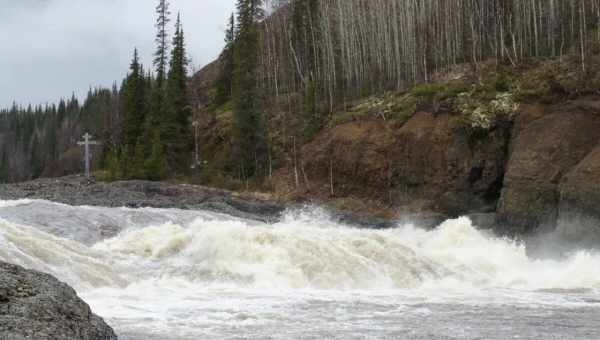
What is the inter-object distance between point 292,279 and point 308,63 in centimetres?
4116

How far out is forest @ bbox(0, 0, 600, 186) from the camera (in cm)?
4578

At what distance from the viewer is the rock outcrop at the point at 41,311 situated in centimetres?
728

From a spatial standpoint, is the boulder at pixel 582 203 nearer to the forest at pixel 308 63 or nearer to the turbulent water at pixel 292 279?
the turbulent water at pixel 292 279

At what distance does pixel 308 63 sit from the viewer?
188 feet

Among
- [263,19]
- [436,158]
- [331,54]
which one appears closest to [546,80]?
[436,158]

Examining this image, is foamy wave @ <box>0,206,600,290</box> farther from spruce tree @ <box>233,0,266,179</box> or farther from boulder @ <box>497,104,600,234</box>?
spruce tree @ <box>233,0,266,179</box>

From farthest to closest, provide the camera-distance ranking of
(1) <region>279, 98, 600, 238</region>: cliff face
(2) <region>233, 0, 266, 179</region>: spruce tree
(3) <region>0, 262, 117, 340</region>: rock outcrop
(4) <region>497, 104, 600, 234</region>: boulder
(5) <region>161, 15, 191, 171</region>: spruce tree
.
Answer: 1. (5) <region>161, 15, 191, 171</region>: spruce tree
2. (2) <region>233, 0, 266, 179</region>: spruce tree
3. (4) <region>497, 104, 600, 234</region>: boulder
4. (1) <region>279, 98, 600, 238</region>: cliff face
5. (3) <region>0, 262, 117, 340</region>: rock outcrop

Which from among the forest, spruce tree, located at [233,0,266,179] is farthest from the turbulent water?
spruce tree, located at [233,0,266,179]

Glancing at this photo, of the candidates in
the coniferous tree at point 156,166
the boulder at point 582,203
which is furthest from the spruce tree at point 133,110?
the boulder at point 582,203

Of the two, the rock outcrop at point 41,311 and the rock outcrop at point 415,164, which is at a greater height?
the rock outcrop at point 415,164

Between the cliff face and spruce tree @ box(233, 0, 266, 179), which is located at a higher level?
spruce tree @ box(233, 0, 266, 179)

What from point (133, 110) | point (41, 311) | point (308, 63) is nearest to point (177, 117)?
point (133, 110)

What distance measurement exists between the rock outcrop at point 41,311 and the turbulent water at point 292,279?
1.71m

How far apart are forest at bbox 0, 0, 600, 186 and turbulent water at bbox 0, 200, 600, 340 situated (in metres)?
17.2
